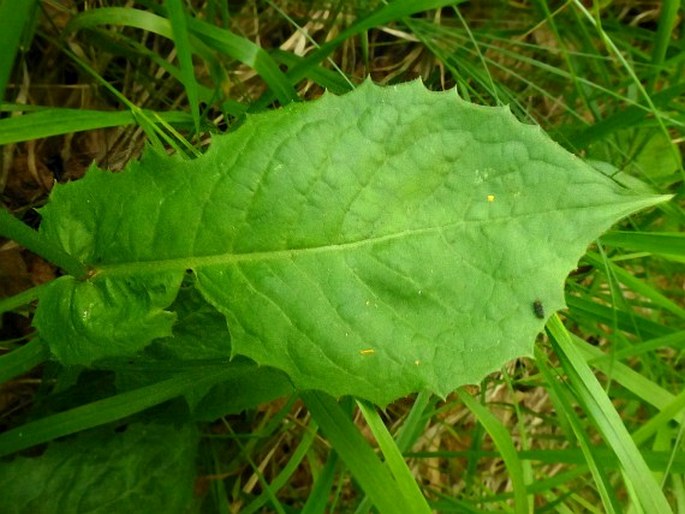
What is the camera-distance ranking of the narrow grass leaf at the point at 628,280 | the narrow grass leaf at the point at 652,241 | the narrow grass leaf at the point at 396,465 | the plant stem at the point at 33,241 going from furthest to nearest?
the narrow grass leaf at the point at 628,280 → the narrow grass leaf at the point at 652,241 → the narrow grass leaf at the point at 396,465 → the plant stem at the point at 33,241

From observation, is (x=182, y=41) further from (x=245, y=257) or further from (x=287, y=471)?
(x=287, y=471)

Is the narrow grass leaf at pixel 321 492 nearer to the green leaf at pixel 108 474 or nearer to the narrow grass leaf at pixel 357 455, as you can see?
the narrow grass leaf at pixel 357 455

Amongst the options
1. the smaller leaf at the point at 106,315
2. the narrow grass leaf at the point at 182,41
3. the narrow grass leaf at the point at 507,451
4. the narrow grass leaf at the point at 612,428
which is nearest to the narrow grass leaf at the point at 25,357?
the smaller leaf at the point at 106,315

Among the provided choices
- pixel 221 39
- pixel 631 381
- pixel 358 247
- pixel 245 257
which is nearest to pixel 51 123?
pixel 221 39

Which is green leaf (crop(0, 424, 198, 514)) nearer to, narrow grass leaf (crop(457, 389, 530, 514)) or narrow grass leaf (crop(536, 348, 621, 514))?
narrow grass leaf (crop(457, 389, 530, 514))

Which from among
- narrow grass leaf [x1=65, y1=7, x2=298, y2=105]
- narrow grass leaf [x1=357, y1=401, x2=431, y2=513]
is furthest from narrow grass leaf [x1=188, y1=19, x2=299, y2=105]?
narrow grass leaf [x1=357, y1=401, x2=431, y2=513]

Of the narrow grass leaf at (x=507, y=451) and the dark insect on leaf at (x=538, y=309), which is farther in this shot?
the narrow grass leaf at (x=507, y=451)

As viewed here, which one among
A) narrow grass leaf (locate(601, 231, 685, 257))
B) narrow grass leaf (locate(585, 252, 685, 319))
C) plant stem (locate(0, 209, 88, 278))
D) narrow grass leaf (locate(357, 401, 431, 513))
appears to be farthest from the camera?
narrow grass leaf (locate(585, 252, 685, 319))

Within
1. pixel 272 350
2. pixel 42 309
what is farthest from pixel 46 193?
pixel 272 350
